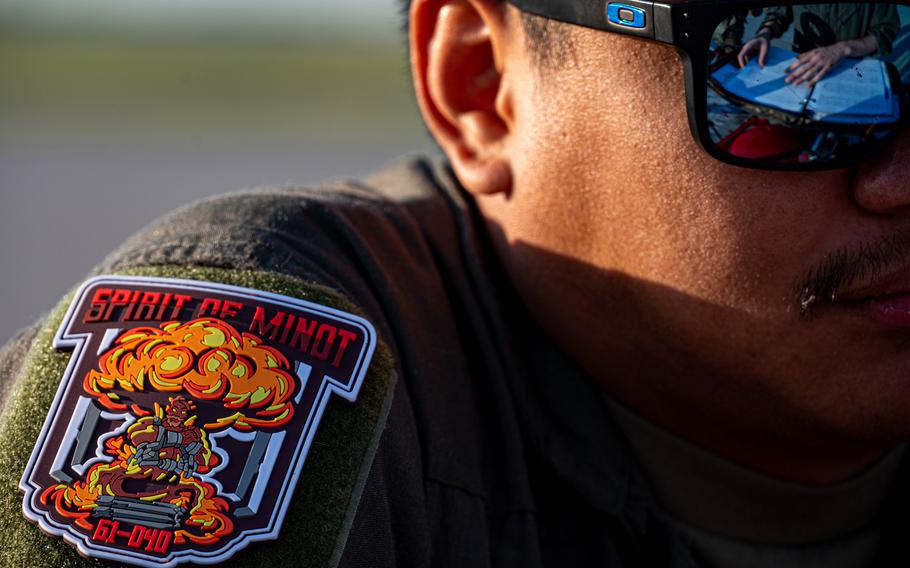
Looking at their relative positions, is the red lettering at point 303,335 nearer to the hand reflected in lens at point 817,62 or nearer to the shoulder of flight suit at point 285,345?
the shoulder of flight suit at point 285,345

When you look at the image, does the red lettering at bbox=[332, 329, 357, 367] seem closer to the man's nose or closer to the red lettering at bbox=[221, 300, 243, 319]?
the red lettering at bbox=[221, 300, 243, 319]

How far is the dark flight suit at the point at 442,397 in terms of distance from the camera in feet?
4.53

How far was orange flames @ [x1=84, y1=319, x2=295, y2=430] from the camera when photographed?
123cm

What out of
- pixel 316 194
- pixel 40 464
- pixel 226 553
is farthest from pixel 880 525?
pixel 40 464

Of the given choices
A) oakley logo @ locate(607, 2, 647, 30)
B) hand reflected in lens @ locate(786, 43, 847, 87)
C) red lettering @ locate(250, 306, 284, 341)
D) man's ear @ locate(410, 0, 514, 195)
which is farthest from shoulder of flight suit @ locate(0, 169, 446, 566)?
hand reflected in lens @ locate(786, 43, 847, 87)

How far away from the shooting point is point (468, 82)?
1.77 meters

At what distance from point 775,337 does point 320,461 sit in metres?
0.63

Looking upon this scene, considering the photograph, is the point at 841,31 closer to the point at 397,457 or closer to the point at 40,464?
the point at 397,457

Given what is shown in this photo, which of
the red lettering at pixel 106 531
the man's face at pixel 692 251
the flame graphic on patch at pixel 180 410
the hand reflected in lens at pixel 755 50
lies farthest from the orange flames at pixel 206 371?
the hand reflected in lens at pixel 755 50

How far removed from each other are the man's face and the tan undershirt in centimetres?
6

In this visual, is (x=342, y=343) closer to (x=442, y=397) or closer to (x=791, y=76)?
(x=442, y=397)

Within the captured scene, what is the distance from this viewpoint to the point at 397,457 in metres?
1.36

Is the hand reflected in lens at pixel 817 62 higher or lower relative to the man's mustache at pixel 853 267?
higher

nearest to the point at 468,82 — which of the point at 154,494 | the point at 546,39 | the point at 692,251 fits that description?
the point at 546,39
